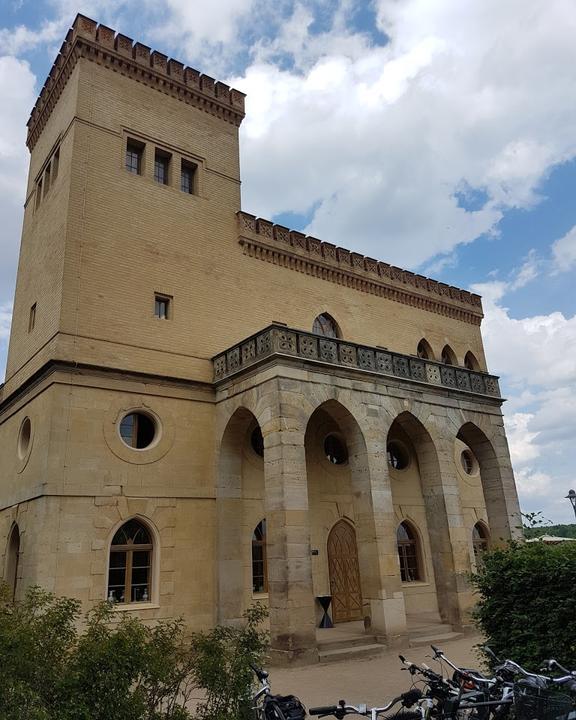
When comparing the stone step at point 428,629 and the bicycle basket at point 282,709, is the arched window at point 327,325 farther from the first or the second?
the bicycle basket at point 282,709

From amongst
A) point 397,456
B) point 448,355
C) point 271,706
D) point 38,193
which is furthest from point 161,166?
point 271,706

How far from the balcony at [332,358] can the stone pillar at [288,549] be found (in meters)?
1.93

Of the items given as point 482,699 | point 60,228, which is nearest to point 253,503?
point 60,228

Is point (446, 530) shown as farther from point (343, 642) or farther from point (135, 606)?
point (135, 606)

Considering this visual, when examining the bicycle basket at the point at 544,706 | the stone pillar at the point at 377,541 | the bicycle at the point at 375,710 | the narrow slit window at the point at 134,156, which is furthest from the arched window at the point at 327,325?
the bicycle basket at the point at 544,706

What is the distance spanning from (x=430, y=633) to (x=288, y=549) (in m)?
5.44

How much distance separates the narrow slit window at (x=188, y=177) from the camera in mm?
19156

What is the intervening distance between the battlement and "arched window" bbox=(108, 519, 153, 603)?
1402 centimetres

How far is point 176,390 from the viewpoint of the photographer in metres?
15.9

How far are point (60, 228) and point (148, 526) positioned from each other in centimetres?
867

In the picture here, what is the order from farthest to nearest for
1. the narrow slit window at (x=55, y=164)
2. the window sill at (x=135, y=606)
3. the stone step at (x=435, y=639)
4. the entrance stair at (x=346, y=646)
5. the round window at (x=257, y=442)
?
the narrow slit window at (x=55, y=164) < the round window at (x=257, y=442) < the stone step at (x=435, y=639) < the window sill at (x=135, y=606) < the entrance stair at (x=346, y=646)

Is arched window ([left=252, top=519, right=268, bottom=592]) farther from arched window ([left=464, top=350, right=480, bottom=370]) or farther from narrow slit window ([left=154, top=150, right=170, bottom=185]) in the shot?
arched window ([left=464, top=350, right=480, bottom=370])

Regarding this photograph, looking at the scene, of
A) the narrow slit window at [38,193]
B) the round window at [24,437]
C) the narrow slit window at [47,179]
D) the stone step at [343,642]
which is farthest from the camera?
the narrow slit window at [38,193]

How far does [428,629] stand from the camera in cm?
1546
